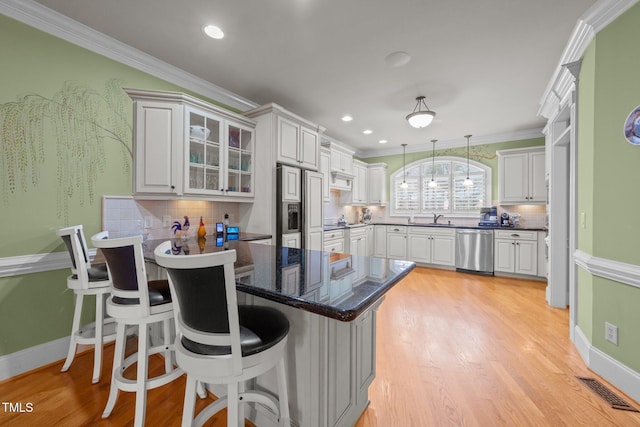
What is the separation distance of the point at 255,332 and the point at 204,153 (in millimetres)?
2414

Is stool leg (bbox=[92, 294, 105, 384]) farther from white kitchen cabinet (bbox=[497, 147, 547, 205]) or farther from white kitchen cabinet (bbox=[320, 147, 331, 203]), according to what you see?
white kitchen cabinet (bbox=[497, 147, 547, 205])

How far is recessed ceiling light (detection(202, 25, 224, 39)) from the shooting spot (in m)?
2.20

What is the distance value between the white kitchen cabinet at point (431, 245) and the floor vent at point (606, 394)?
3.44m

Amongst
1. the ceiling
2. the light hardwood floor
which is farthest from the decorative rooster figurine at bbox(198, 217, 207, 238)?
the ceiling

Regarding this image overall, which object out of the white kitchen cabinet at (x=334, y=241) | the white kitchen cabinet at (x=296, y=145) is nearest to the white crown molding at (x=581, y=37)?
the white kitchen cabinet at (x=296, y=145)

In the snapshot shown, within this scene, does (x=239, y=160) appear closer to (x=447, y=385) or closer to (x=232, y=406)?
(x=232, y=406)

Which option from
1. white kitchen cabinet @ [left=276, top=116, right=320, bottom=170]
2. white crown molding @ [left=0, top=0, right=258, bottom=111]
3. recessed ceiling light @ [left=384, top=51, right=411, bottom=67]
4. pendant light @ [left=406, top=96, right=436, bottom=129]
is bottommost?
white kitchen cabinet @ [left=276, top=116, right=320, bottom=170]

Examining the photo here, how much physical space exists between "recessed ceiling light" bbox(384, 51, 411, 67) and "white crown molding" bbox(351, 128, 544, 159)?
11.6 ft

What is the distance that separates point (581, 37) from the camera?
6.86 ft

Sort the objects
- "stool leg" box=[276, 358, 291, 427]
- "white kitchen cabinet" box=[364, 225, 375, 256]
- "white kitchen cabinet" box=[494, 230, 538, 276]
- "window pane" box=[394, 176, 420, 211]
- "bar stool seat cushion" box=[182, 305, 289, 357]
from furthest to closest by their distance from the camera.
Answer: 1. "window pane" box=[394, 176, 420, 211]
2. "white kitchen cabinet" box=[364, 225, 375, 256]
3. "white kitchen cabinet" box=[494, 230, 538, 276]
4. "stool leg" box=[276, 358, 291, 427]
5. "bar stool seat cushion" box=[182, 305, 289, 357]

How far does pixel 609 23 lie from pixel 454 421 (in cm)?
294

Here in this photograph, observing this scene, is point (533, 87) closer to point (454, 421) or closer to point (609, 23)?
point (609, 23)

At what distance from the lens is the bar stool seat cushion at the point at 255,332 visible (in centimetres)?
98

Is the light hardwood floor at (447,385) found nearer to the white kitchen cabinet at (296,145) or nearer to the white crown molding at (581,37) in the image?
the white kitchen cabinet at (296,145)
